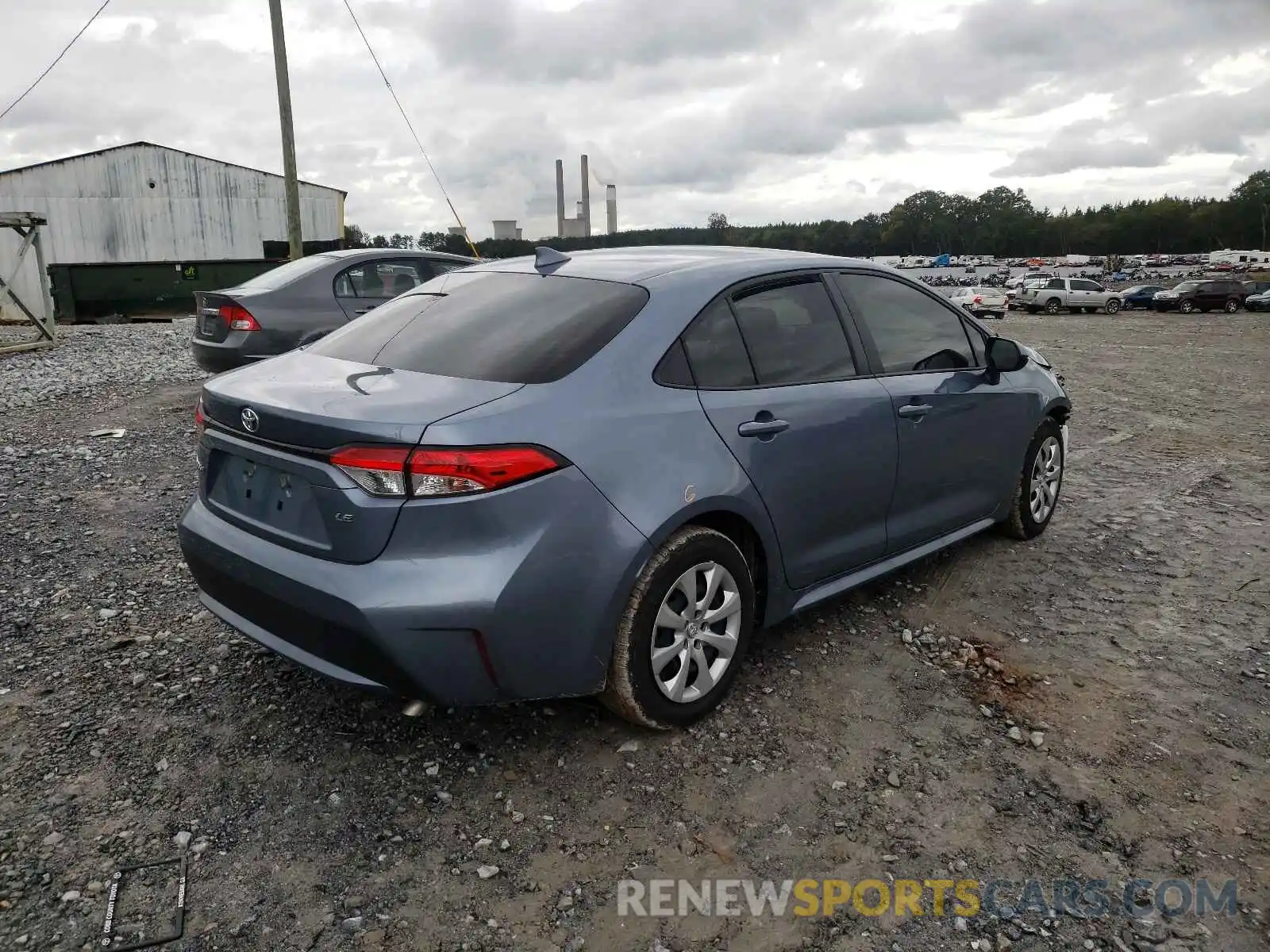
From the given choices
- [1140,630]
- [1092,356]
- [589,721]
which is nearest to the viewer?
[589,721]

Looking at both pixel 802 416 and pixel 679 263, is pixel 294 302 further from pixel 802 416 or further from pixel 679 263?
pixel 802 416

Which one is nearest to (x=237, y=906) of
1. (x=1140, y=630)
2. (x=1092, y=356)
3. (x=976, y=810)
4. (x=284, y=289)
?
(x=976, y=810)

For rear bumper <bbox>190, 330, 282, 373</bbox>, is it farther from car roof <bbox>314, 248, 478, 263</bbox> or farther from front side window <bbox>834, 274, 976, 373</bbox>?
front side window <bbox>834, 274, 976, 373</bbox>

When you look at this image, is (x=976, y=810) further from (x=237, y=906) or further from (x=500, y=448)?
(x=237, y=906)

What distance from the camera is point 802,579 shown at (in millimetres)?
3547

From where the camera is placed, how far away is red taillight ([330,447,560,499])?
2529 mm

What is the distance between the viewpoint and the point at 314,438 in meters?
2.65

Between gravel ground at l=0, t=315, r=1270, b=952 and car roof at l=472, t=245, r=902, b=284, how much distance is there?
1.56 m

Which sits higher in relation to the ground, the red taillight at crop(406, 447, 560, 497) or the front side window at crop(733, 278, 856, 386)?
the front side window at crop(733, 278, 856, 386)

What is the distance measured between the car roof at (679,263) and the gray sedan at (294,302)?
13.7ft

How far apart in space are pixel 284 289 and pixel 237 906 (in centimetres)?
676

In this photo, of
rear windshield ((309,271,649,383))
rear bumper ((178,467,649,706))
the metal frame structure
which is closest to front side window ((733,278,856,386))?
rear windshield ((309,271,649,383))

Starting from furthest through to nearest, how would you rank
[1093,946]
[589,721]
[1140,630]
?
[1140,630] → [589,721] → [1093,946]

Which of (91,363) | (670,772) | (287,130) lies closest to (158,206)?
(287,130)
